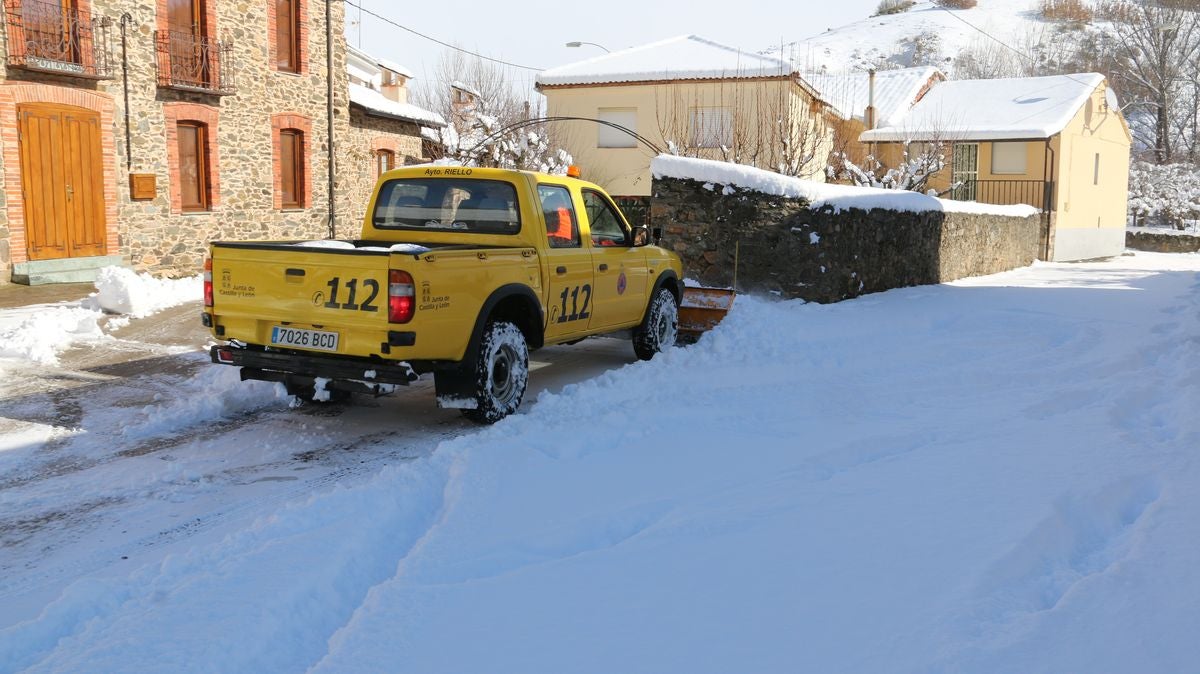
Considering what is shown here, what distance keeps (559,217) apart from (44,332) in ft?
18.4

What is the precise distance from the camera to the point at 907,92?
33.6 m

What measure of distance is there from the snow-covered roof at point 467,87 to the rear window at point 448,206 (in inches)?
1076

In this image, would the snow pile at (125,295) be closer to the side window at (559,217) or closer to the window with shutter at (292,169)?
the side window at (559,217)

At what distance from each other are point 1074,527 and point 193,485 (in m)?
4.47

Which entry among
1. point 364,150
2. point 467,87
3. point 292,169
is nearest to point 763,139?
point 364,150

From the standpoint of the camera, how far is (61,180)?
1477cm

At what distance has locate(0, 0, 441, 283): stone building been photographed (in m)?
14.2

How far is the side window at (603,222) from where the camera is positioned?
8438 millimetres

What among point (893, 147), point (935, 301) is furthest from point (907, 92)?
point (935, 301)

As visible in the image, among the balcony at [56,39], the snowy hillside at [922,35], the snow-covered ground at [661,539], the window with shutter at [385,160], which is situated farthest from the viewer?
the snowy hillside at [922,35]

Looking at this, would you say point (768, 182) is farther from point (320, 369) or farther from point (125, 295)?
point (125, 295)

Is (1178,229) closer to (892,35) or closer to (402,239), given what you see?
(402,239)

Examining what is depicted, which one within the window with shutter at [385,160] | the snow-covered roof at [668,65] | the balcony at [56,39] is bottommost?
the window with shutter at [385,160]

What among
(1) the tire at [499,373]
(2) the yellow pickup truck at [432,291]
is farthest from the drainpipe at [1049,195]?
(1) the tire at [499,373]
